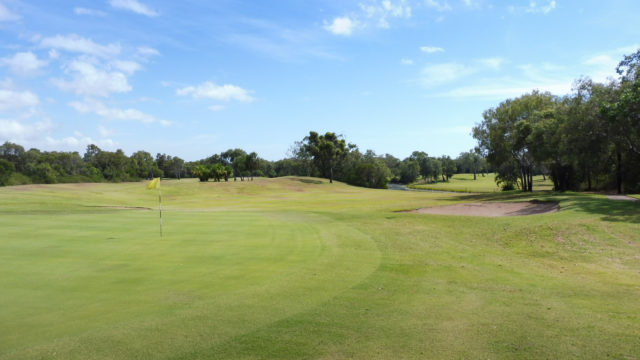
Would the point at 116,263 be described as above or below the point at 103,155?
below

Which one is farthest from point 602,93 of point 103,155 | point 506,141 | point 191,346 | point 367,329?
point 103,155

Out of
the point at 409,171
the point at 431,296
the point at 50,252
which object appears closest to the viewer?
the point at 431,296

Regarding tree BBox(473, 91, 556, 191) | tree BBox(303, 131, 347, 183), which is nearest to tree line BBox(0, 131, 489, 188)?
tree BBox(303, 131, 347, 183)

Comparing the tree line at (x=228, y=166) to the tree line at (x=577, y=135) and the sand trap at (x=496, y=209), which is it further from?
the sand trap at (x=496, y=209)

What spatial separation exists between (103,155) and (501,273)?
139 meters

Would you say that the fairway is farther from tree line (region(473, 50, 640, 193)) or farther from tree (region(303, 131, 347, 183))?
tree (region(303, 131, 347, 183))

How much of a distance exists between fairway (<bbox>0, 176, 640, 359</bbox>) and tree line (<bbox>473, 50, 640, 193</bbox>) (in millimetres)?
19187

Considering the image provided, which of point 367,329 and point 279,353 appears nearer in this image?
point 279,353

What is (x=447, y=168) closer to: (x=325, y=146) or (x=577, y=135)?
(x=325, y=146)

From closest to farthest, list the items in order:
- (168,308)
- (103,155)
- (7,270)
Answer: (168,308) → (7,270) → (103,155)

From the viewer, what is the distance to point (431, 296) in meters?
8.26

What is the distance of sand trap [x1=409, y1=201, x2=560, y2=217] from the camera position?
25.8m

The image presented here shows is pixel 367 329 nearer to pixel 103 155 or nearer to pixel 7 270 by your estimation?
pixel 7 270

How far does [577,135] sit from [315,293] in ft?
116
